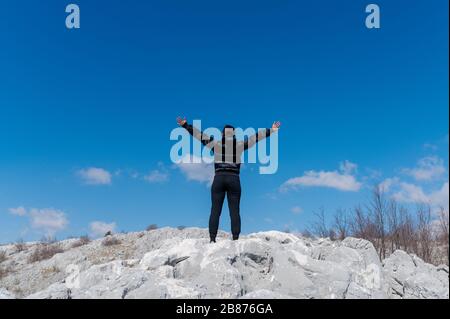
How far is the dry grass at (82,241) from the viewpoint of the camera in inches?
985

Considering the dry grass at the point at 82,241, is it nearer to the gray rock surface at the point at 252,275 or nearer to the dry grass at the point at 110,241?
the dry grass at the point at 110,241

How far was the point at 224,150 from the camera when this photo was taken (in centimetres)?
856

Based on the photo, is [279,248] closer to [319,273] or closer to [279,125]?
[319,273]

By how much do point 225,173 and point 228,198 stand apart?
0.47 metres

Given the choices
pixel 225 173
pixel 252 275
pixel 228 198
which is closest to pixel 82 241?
pixel 228 198

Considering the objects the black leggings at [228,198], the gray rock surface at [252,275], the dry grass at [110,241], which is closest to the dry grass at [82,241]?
→ the dry grass at [110,241]

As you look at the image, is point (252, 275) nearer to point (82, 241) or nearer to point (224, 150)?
point (224, 150)

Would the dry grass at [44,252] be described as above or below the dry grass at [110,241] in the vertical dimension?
below

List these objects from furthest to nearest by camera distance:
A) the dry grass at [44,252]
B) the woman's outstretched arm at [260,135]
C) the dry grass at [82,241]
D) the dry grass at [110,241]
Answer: the dry grass at [82,241], the dry grass at [110,241], the dry grass at [44,252], the woman's outstretched arm at [260,135]

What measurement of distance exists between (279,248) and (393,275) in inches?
94.8

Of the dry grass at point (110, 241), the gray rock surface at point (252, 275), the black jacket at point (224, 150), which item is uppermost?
the black jacket at point (224, 150)
